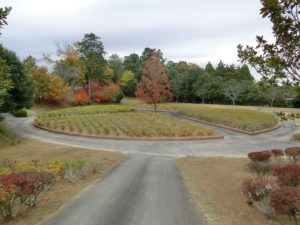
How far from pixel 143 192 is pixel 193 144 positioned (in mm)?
14847

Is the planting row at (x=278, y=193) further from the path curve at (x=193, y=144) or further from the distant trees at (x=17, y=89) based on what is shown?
the distant trees at (x=17, y=89)

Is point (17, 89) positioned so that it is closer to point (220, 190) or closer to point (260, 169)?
point (260, 169)

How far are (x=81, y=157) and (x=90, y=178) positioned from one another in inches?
230

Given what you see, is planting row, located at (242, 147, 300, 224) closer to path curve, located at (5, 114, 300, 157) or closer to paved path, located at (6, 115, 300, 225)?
paved path, located at (6, 115, 300, 225)

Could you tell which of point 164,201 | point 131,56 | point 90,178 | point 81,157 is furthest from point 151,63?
point 131,56

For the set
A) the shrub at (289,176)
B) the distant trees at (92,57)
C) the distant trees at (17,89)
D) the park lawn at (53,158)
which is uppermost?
the distant trees at (92,57)

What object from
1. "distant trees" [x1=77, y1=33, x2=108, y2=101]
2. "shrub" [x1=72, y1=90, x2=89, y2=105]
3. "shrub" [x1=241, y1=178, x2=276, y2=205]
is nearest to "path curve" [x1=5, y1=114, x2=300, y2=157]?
"shrub" [x1=241, y1=178, x2=276, y2=205]

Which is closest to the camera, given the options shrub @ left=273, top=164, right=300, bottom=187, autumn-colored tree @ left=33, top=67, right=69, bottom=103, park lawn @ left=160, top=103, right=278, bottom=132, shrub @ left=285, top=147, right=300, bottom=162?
shrub @ left=273, top=164, right=300, bottom=187

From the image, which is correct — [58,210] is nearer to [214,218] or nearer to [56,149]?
[214,218]

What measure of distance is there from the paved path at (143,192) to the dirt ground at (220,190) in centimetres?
41

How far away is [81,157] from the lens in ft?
61.7

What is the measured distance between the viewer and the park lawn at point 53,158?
26.8ft

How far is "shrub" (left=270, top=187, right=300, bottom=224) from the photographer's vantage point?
6.64 m

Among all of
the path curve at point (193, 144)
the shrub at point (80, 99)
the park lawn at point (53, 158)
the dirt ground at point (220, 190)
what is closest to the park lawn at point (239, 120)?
the path curve at point (193, 144)
